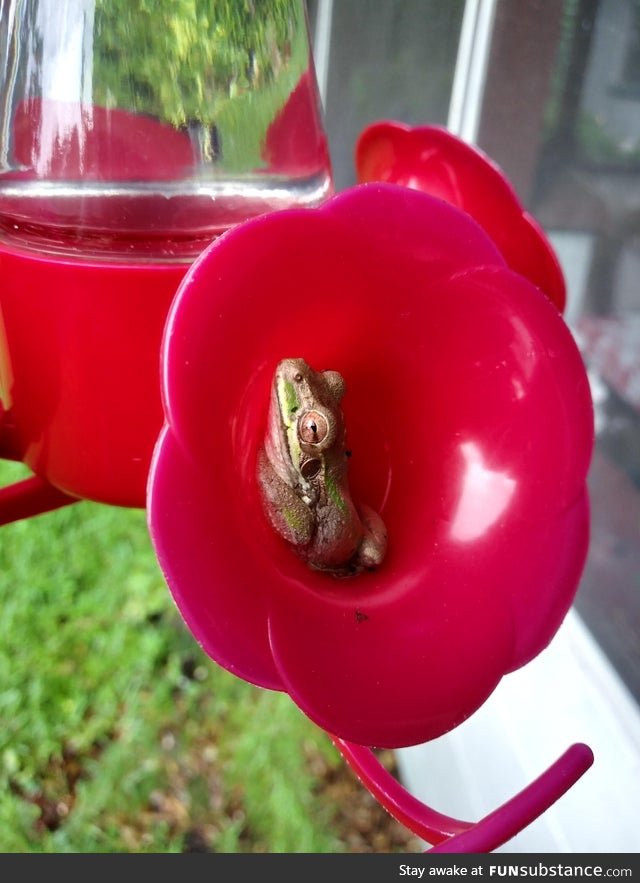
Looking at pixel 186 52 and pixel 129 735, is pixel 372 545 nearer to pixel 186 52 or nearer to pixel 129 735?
pixel 186 52

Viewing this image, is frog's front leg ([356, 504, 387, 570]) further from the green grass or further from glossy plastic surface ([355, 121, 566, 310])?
the green grass

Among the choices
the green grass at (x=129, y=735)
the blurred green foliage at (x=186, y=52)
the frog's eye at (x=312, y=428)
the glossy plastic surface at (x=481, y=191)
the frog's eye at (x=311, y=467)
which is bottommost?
the green grass at (x=129, y=735)

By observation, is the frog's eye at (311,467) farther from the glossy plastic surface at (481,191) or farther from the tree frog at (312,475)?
the glossy plastic surface at (481,191)

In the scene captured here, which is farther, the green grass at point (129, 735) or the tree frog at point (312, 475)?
the green grass at point (129, 735)

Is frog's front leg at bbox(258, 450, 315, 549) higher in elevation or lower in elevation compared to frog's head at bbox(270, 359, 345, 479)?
lower

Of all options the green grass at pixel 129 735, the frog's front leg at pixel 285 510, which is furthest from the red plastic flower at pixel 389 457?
the green grass at pixel 129 735

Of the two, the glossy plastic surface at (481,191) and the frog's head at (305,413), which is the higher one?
the glossy plastic surface at (481,191)

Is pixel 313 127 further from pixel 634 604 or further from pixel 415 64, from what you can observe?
pixel 415 64

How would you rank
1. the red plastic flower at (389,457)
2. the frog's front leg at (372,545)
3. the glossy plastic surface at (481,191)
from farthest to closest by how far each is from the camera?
1. the glossy plastic surface at (481,191)
2. the frog's front leg at (372,545)
3. the red plastic flower at (389,457)

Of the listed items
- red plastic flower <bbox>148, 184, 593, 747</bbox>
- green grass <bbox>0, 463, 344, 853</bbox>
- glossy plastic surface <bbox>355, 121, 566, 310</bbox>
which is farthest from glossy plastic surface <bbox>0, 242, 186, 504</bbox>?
green grass <bbox>0, 463, 344, 853</bbox>
